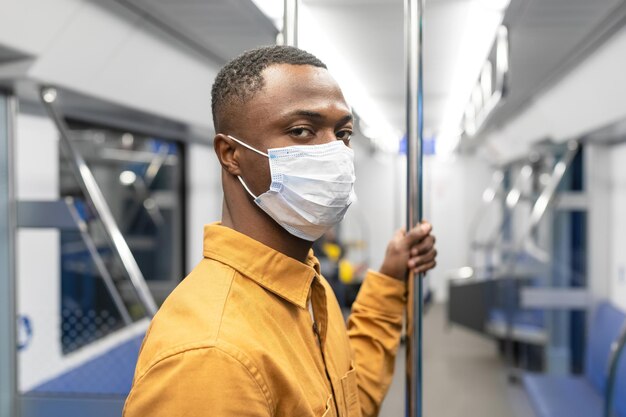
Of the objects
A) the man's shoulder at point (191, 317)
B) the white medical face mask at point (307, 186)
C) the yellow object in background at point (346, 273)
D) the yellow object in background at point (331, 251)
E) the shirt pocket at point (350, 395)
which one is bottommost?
the yellow object in background at point (346, 273)

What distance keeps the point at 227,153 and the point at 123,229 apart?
6351 mm

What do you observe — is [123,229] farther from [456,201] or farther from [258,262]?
[258,262]

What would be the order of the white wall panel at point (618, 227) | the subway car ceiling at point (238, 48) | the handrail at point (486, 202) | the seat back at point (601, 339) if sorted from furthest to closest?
the handrail at point (486, 202) < the white wall panel at point (618, 227) < the seat back at point (601, 339) < the subway car ceiling at point (238, 48)

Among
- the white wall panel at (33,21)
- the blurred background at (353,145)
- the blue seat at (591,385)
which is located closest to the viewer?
the white wall panel at (33,21)

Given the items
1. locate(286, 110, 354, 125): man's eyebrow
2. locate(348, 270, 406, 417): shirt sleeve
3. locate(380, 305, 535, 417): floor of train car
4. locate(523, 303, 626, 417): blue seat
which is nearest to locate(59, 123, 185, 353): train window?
locate(380, 305, 535, 417): floor of train car

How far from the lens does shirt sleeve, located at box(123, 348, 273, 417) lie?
90cm

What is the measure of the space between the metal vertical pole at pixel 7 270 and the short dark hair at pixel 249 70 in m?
1.72

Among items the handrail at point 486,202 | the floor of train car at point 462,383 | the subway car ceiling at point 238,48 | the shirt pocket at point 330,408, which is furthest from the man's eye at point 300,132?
the handrail at point 486,202

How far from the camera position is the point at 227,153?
1144mm

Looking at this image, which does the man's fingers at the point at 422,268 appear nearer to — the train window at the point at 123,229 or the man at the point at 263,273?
the man at the point at 263,273

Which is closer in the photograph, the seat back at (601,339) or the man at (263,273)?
the man at (263,273)

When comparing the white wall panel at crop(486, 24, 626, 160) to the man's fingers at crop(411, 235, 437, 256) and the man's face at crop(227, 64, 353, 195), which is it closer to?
the man's fingers at crop(411, 235, 437, 256)

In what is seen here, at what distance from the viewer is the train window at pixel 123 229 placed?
3637 millimetres

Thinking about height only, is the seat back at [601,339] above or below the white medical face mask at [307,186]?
below
